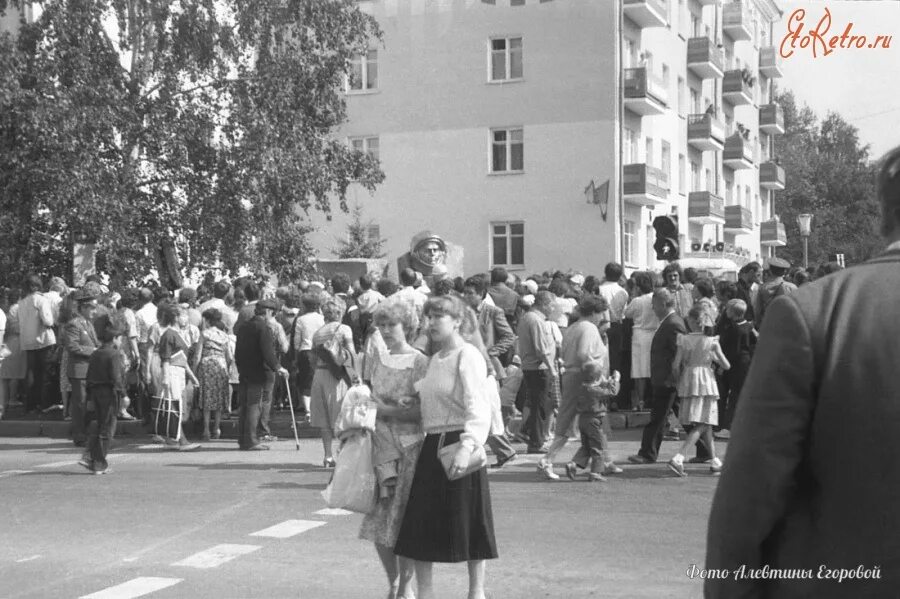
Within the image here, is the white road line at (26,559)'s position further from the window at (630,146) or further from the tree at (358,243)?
the window at (630,146)

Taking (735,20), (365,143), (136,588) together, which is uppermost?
(735,20)

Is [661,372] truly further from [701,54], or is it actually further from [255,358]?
[701,54]

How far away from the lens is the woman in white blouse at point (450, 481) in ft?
22.1

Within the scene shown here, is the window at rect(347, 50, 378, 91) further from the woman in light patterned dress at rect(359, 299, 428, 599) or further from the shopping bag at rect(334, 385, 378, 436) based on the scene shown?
the shopping bag at rect(334, 385, 378, 436)

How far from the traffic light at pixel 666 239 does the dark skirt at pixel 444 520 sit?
41.6 feet

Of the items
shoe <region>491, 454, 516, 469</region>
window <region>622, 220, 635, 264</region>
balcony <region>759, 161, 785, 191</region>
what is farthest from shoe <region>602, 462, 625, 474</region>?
balcony <region>759, 161, 785, 191</region>

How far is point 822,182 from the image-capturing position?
92188 mm

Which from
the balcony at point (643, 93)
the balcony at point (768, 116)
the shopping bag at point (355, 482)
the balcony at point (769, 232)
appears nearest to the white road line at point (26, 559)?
the shopping bag at point (355, 482)

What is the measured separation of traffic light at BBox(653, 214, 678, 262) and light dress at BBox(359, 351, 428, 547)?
480 inches

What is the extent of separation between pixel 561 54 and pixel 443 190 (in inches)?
223

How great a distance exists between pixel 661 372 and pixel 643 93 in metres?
27.8

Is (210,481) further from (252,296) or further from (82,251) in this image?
(82,251)

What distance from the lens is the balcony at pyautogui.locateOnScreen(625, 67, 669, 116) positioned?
39719 millimetres

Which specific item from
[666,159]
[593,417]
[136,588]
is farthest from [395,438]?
[666,159]
